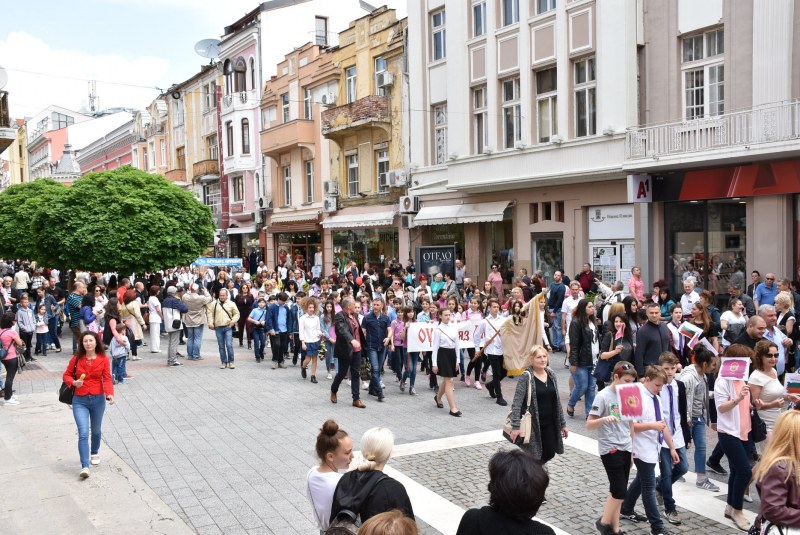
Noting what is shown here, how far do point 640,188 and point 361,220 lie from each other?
14.9 m

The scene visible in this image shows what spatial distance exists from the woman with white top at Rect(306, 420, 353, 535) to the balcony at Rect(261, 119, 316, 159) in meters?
31.5

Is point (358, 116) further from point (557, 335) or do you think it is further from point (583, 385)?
point (583, 385)

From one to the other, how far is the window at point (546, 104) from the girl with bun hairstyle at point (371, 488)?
18.4 metres

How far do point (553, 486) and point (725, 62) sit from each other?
13647 mm

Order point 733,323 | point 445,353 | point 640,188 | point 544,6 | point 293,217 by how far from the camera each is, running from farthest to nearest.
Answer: point 293,217 < point 544,6 < point 640,188 < point 445,353 < point 733,323

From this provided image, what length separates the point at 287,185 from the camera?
38750mm

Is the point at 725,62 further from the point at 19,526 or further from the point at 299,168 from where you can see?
the point at 299,168

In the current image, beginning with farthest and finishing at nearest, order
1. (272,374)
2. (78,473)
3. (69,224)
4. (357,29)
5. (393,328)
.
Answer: (357,29) < (69,224) < (272,374) < (393,328) < (78,473)

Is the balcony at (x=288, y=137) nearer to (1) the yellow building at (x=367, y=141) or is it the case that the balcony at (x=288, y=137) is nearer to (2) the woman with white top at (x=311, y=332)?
(1) the yellow building at (x=367, y=141)

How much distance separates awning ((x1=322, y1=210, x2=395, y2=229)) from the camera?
97.3 ft

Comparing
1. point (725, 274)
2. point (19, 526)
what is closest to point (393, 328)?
point (19, 526)

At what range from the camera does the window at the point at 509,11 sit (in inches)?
874

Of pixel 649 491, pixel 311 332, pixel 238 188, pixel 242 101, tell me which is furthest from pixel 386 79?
pixel 649 491

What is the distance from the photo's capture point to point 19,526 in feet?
22.4
